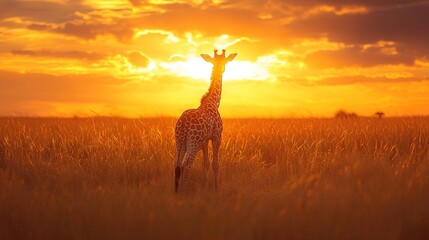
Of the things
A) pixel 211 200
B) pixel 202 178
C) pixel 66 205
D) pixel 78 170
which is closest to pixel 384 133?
pixel 202 178

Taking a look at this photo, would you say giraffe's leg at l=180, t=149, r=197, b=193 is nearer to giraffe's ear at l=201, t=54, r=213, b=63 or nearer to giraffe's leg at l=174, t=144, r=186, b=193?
giraffe's leg at l=174, t=144, r=186, b=193

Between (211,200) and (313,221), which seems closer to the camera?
(313,221)

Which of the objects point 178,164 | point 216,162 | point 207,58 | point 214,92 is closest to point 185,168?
point 178,164

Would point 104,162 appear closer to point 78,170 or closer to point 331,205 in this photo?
point 78,170

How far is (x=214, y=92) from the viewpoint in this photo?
854 centimetres

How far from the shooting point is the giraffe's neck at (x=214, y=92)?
8.27m

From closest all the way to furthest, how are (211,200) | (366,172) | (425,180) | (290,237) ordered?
(290,237), (211,200), (425,180), (366,172)

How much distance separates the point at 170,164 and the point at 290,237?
4536 millimetres

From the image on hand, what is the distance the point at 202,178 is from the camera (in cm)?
866

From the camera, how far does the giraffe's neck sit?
827 centimetres

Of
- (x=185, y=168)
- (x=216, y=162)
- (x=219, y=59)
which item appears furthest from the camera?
(x=219, y=59)

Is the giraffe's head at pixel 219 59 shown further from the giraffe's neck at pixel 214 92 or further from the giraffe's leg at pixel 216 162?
the giraffe's leg at pixel 216 162

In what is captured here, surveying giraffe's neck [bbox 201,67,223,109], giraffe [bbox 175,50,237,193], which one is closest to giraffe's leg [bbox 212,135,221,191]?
giraffe [bbox 175,50,237,193]

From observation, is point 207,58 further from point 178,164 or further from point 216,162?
point 178,164
